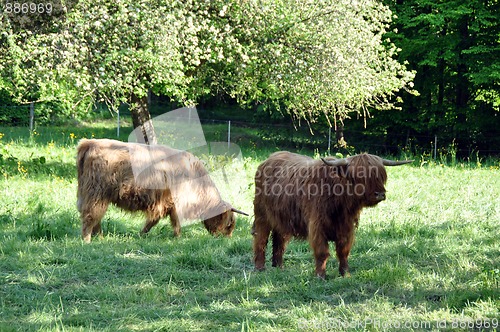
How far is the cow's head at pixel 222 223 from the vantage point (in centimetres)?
880

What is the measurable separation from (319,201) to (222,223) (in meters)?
2.66

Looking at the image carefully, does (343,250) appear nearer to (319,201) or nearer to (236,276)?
(319,201)

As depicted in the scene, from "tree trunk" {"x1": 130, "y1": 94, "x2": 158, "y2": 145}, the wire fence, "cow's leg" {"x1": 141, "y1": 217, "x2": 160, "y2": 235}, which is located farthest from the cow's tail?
the wire fence

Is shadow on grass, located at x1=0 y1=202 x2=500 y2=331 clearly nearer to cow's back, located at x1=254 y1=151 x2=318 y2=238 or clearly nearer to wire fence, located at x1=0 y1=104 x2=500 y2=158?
cow's back, located at x1=254 y1=151 x2=318 y2=238

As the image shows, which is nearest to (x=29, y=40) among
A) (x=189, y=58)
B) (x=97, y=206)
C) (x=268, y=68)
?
(x=189, y=58)

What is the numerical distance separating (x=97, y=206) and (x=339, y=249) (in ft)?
11.3

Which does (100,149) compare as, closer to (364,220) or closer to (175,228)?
(175,228)

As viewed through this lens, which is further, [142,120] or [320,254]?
[142,120]

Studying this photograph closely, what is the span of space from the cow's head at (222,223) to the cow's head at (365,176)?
8.84 ft

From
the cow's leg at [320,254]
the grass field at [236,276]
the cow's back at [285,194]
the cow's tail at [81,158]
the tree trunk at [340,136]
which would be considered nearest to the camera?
the grass field at [236,276]

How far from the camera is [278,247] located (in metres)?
7.07

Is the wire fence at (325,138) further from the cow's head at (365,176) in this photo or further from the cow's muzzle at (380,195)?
the cow's muzzle at (380,195)

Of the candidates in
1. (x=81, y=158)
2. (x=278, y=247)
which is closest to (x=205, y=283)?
(x=278, y=247)

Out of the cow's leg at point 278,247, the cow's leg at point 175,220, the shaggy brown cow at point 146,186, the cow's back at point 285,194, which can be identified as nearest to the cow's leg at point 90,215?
the shaggy brown cow at point 146,186
